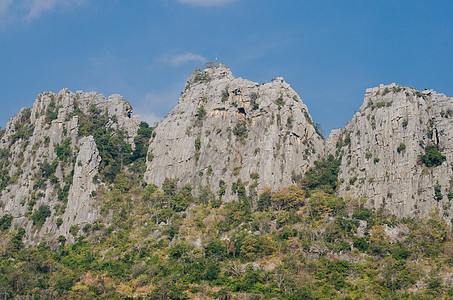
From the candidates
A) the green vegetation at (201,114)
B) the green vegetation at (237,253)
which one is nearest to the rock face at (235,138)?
the green vegetation at (201,114)

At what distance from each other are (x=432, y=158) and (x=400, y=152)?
5.41 metres

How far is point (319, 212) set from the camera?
9338cm

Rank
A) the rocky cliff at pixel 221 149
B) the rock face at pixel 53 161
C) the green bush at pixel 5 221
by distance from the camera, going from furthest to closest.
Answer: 1. the green bush at pixel 5 221
2. the rock face at pixel 53 161
3. the rocky cliff at pixel 221 149

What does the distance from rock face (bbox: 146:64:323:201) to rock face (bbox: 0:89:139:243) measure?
12.8 meters

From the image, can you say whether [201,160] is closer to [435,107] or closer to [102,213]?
[102,213]

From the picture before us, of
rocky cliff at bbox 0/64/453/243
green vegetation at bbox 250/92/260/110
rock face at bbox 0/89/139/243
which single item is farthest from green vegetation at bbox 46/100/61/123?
green vegetation at bbox 250/92/260/110

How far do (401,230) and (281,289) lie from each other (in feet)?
70.7

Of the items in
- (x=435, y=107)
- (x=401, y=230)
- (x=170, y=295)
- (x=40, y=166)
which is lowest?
(x=170, y=295)

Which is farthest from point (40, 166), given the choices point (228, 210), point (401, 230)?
point (401, 230)

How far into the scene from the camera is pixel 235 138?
373ft

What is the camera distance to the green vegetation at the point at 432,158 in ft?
303

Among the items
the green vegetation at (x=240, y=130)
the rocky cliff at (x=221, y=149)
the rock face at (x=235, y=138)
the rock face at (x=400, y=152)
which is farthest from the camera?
the green vegetation at (x=240, y=130)

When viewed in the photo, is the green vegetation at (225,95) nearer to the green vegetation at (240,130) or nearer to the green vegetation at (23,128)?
the green vegetation at (240,130)

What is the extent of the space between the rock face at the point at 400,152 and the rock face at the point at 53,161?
46.0 meters
